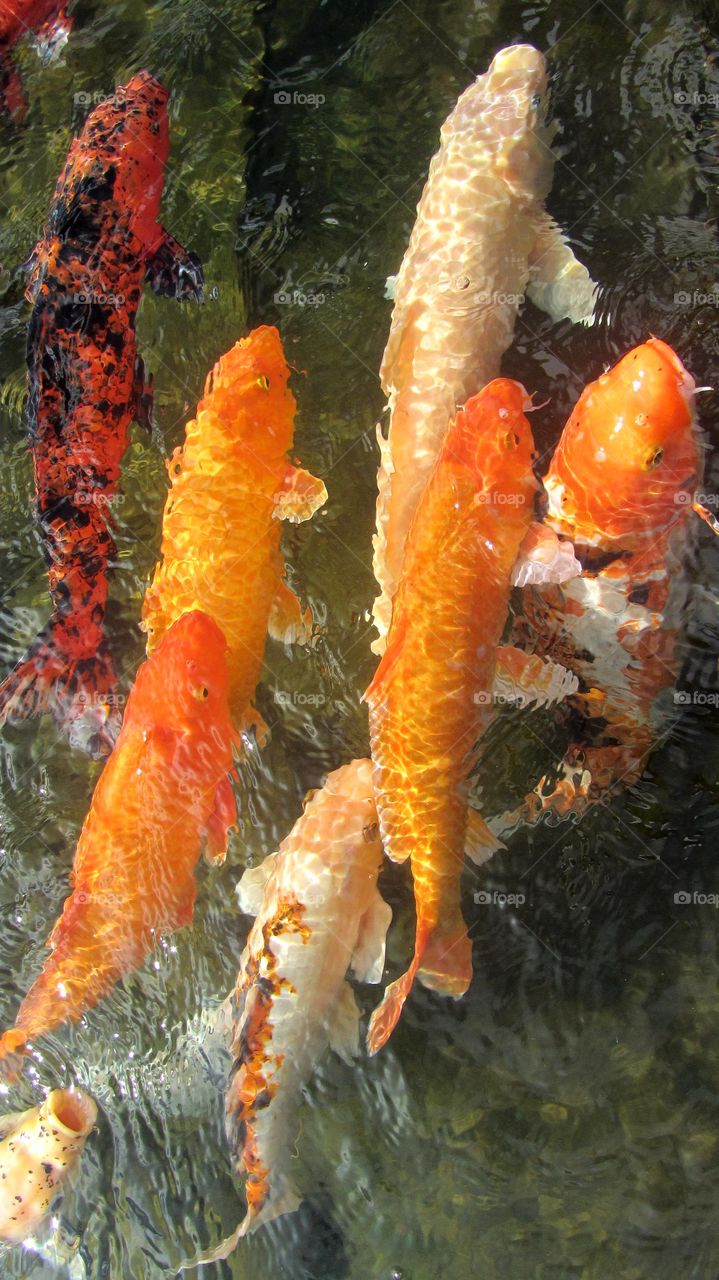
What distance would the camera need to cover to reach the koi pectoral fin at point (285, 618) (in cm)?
484

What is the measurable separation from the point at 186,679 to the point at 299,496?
1.10 metres

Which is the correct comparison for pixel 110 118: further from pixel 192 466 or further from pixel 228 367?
pixel 192 466

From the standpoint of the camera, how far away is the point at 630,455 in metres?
3.95

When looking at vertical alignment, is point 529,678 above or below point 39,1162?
above

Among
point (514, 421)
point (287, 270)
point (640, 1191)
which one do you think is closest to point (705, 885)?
point (640, 1191)

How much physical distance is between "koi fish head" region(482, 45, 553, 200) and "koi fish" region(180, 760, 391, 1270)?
10.1 ft

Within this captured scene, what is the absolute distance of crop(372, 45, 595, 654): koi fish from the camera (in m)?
4.67

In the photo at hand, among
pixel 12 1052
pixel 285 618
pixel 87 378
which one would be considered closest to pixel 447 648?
pixel 285 618

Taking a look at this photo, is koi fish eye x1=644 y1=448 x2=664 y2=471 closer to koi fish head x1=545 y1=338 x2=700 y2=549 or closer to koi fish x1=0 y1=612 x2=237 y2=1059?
koi fish head x1=545 y1=338 x2=700 y2=549

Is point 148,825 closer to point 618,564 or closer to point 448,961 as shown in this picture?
point 448,961

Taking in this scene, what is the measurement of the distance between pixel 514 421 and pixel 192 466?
5.26 feet

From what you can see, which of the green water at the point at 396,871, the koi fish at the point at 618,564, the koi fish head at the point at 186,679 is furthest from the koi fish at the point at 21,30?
the koi fish at the point at 618,564

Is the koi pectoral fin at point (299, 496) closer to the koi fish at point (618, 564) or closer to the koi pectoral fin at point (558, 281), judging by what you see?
the koi fish at point (618, 564)

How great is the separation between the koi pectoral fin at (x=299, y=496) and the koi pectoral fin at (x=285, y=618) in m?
0.35
